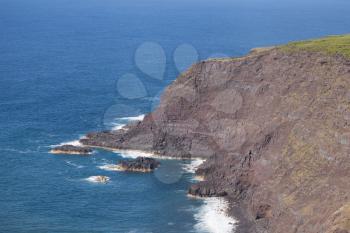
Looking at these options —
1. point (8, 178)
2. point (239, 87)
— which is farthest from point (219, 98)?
point (8, 178)

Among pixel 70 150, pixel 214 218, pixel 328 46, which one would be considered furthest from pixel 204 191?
pixel 328 46

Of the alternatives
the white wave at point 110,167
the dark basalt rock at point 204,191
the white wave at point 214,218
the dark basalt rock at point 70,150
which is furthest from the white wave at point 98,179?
the white wave at point 214,218

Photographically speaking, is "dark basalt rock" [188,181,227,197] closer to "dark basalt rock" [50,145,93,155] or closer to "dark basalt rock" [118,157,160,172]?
"dark basalt rock" [118,157,160,172]

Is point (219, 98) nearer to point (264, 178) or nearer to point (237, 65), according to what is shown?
point (237, 65)

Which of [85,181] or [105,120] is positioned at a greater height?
[105,120]

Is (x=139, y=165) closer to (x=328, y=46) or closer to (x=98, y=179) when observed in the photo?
(x=98, y=179)

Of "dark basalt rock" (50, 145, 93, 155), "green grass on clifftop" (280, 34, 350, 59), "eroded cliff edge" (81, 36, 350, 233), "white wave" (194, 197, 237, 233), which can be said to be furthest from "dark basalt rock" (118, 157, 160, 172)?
"green grass on clifftop" (280, 34, 350, 59)
